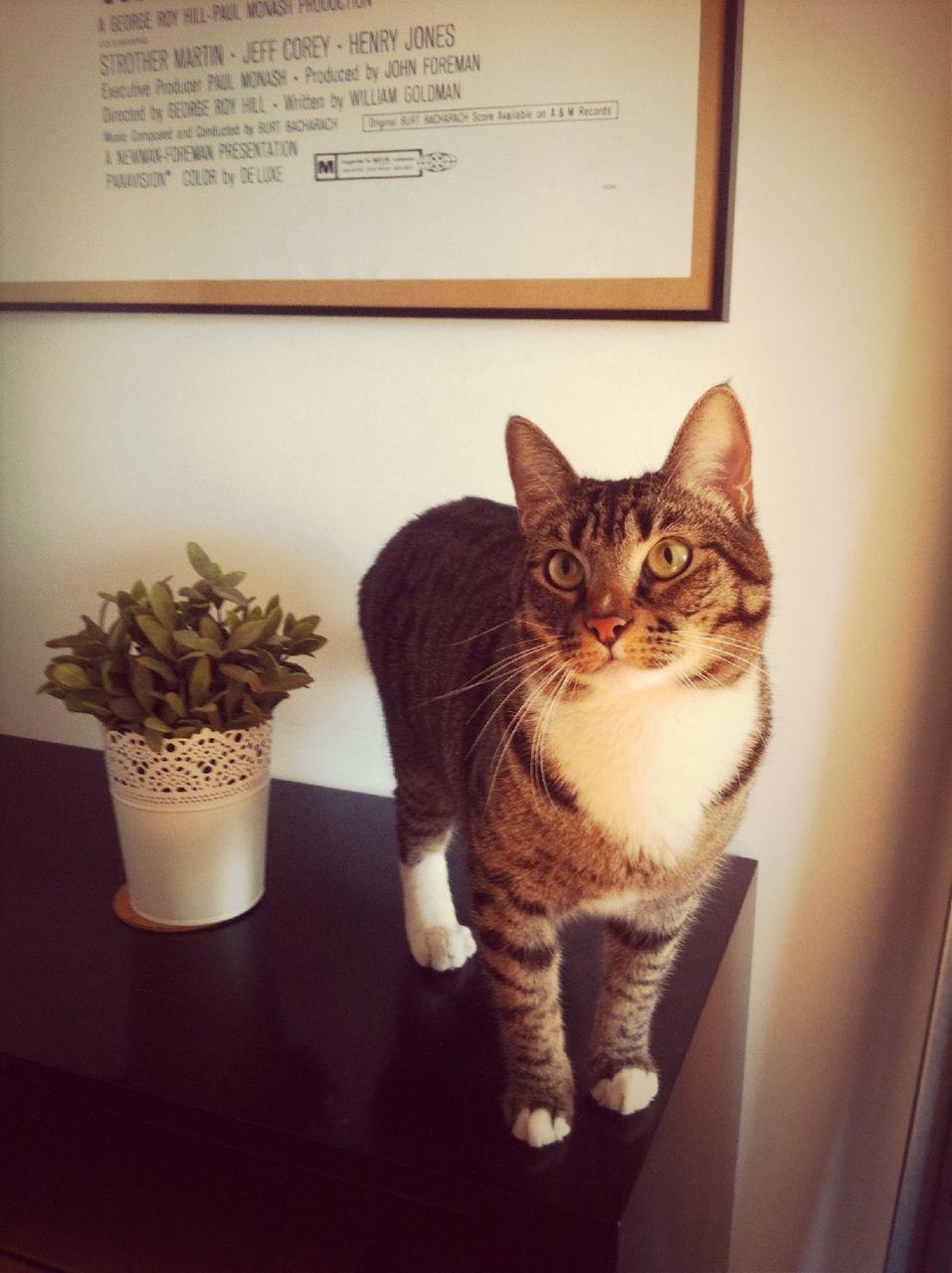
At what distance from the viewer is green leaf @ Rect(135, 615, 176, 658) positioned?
765 mm

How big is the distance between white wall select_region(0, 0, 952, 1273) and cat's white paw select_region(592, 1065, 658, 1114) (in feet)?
1.17

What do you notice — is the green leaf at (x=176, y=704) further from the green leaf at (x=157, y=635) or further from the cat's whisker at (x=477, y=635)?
Answer: the cat's whisker at (x=477, y=635)

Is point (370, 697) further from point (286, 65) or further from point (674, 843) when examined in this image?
point (286, 65)

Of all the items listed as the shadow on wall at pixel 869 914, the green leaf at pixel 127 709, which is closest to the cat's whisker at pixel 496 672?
the green leaf at pixel 127 709

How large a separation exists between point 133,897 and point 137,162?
0.76m

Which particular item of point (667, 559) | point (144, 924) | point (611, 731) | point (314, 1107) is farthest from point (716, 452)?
point (144, 924)

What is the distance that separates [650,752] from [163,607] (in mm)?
428

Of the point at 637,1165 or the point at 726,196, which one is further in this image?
the point at 726,196

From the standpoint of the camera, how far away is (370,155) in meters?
0.91

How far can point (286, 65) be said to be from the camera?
3.02ft

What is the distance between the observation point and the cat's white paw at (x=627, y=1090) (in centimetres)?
65

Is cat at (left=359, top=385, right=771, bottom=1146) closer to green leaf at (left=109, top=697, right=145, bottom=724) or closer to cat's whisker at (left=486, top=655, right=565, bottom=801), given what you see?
cat's whisker at (left=486, top=655, right=565, bottom=801)

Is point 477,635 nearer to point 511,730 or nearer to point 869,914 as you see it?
point 511,730

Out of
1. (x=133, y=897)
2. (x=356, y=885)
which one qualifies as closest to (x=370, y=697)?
(x=356, y=885)
